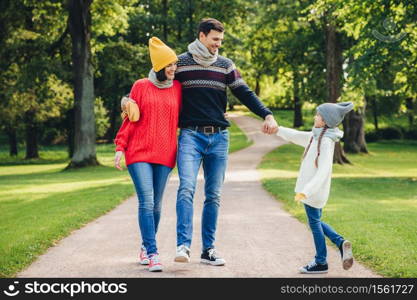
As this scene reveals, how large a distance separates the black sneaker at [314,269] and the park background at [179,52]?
560 mm

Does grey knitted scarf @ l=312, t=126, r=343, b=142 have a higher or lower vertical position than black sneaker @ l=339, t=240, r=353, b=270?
higher

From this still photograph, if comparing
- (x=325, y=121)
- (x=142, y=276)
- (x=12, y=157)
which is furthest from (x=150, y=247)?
(x=12, y=157)

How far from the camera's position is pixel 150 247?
19.0 feet

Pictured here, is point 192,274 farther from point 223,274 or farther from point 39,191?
point 39,191

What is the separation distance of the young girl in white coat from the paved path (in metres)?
0.18

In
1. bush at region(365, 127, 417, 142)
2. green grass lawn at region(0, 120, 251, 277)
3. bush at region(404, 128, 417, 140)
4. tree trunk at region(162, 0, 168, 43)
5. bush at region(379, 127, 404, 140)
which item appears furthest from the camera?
bush at region(404, 128, 417, 140)

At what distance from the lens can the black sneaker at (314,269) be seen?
5.59 meters

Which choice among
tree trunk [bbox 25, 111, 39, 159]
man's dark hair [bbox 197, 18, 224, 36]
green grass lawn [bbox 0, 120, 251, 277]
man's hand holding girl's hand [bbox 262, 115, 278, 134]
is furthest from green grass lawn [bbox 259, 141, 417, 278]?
tree trunk [bbox 25, 111, 39, 159]

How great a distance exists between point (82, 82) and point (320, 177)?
2107cm

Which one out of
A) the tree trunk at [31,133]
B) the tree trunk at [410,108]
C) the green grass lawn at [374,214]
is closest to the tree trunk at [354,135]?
the green grass lawn at [374,214]

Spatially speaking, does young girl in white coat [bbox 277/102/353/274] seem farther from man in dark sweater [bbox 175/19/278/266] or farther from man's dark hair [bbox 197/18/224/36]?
man's dark hair [bbox 197/18/224/36]

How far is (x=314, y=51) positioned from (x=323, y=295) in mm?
29237

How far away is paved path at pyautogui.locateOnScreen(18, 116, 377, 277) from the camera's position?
18.6 ft

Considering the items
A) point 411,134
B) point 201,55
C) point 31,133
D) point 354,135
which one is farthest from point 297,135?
point 411,134
